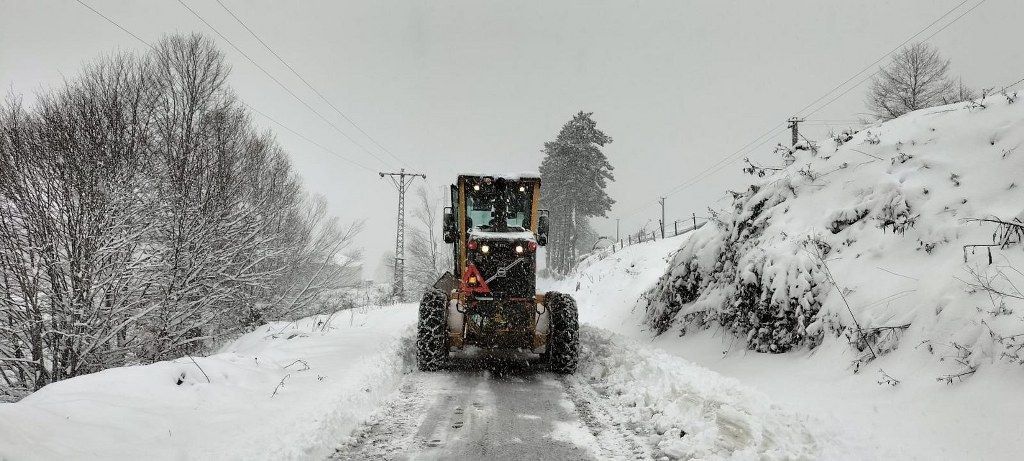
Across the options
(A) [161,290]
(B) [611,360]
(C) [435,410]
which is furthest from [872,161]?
(A) [161,290]

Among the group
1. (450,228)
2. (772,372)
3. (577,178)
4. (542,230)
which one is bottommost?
(772,372)

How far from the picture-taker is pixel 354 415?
500cm

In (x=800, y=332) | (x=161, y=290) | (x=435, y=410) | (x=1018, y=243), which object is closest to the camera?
(x=1018, y=243)

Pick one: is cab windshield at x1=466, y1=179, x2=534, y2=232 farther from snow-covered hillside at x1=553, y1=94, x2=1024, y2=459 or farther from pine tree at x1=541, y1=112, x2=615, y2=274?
pine tree at x1=541, y1=112, x2=615, y2=274

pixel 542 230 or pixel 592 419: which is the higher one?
pixel 542 230

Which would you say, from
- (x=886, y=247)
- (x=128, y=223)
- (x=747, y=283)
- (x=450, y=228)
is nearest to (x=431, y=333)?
(x=450, y=228)

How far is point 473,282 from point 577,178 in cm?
2846

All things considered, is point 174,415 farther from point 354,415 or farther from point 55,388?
point 354,415

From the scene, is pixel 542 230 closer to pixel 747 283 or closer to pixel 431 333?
pixel 431 333

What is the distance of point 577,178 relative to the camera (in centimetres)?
3522

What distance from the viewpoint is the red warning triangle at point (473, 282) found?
7477mm

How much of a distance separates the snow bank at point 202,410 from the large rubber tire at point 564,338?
7.14 ft

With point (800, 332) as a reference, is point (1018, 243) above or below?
above

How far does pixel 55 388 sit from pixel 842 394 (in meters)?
6.85
